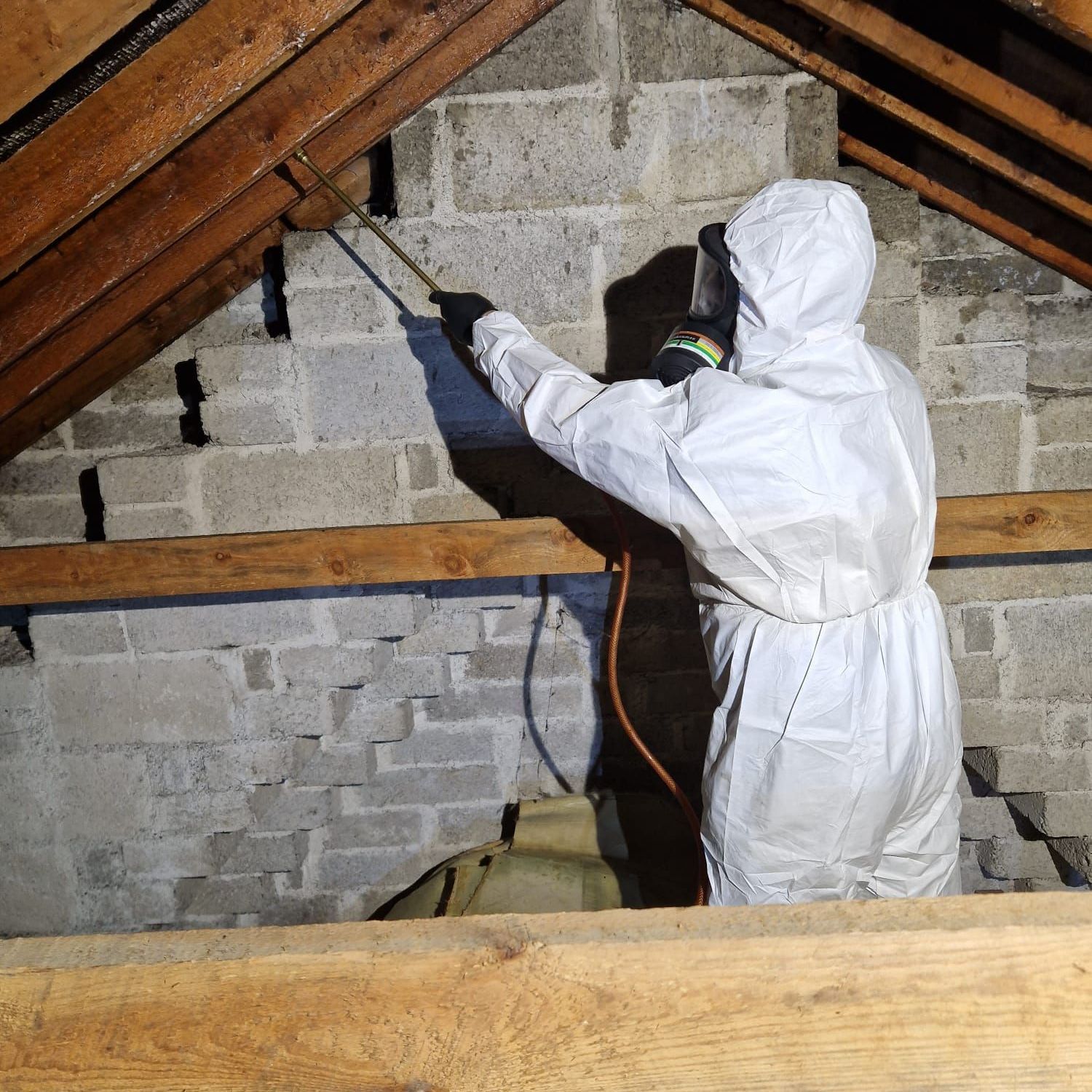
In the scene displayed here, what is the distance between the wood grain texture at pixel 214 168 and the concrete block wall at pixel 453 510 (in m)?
0.29

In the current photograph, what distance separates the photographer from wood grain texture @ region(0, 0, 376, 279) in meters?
1.41

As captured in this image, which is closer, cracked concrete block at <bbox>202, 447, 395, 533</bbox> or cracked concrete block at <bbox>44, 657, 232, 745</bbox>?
cracked concrete block at <bbox>202, 447, 395, 533</bbox>

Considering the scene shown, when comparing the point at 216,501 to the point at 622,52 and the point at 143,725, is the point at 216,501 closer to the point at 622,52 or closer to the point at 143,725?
the point at 143,725

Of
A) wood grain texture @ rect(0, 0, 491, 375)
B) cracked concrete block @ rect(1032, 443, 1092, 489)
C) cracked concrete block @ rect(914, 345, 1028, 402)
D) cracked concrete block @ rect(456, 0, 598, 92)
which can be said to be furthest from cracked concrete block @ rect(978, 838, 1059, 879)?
wood grain texture @ rect(0, 0, 491, 375)

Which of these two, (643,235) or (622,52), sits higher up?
(622,52)

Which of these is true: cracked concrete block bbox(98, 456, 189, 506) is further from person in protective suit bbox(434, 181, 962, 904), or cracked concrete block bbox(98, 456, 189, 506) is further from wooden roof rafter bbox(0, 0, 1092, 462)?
person in protective suit bbox(434, 181, 962, 904)

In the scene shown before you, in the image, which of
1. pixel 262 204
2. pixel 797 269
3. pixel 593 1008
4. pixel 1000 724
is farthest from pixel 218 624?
pixel 1000 724

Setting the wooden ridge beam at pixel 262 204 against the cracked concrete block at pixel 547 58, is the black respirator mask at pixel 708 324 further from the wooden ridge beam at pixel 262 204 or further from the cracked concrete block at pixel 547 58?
the wooden ridge beam at pixel 262 204

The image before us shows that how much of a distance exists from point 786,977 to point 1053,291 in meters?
2.28

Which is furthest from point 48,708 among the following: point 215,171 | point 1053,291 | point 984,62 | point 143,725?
point 1053,291

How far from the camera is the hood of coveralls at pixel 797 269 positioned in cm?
157

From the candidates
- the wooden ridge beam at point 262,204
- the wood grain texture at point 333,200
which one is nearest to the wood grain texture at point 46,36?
the wooden ridge beam at point 262,204

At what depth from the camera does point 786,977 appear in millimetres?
732

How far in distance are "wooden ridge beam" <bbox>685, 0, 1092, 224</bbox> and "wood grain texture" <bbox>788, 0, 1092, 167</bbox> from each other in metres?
0.22
